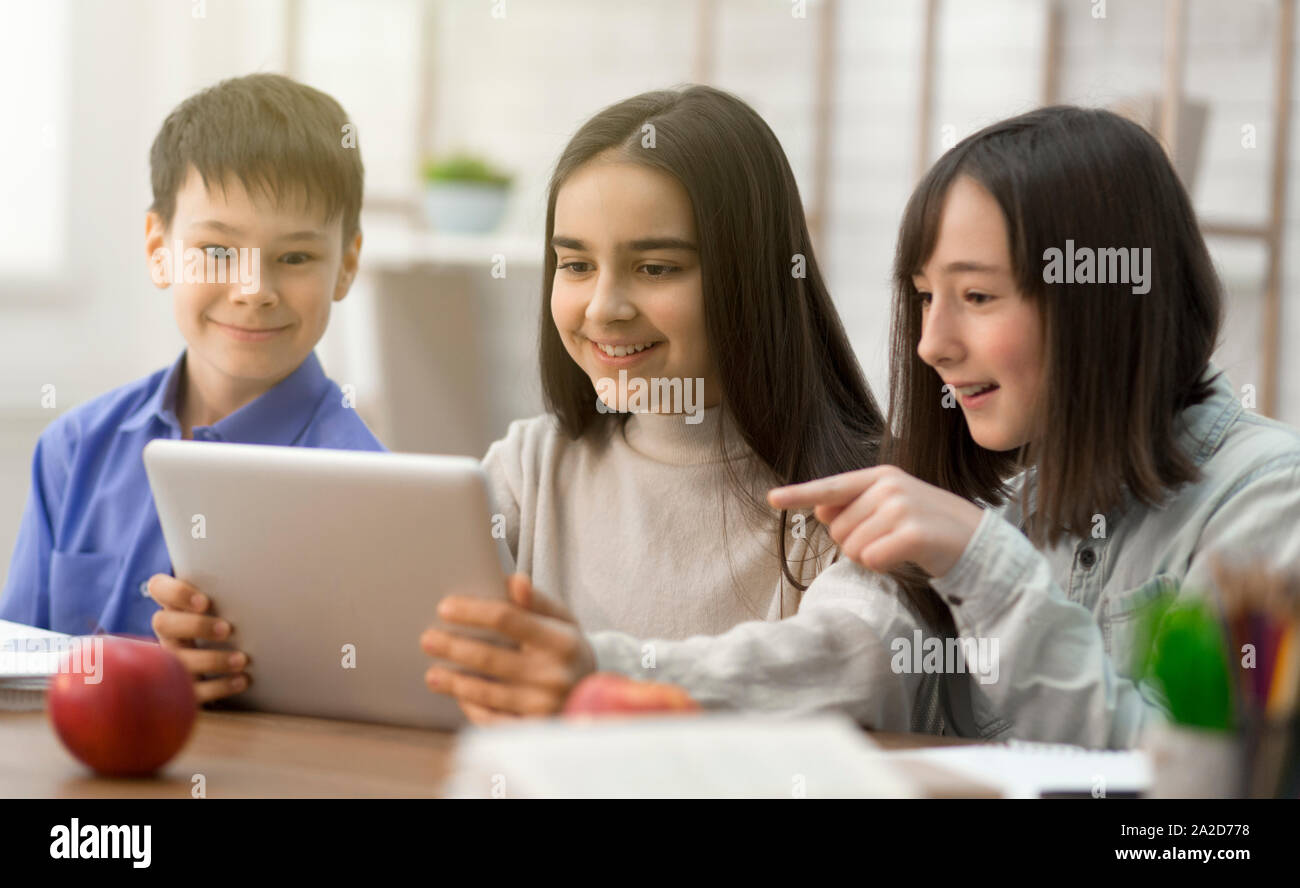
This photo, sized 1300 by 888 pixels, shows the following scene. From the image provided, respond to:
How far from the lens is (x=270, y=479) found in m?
1.13

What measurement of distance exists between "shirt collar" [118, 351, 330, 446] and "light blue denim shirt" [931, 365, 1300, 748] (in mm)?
873

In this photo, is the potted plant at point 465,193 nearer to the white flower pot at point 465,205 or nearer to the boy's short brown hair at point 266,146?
the white flower pot at point 465,205

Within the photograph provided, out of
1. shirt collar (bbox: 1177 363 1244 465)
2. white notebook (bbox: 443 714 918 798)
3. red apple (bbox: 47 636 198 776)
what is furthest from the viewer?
shirt collar (bbox: 1177 363 1244 465)

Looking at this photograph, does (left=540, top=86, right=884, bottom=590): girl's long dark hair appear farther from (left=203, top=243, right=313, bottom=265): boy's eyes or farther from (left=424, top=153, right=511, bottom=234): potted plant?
(left=424, top=153, right=511, bottom=234): potted plant

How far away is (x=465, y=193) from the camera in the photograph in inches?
141

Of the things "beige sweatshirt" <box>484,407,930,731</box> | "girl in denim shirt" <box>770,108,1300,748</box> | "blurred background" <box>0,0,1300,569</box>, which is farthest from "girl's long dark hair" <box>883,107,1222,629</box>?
"blurred background" <box>0,0,1300,569</box>

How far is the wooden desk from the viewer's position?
943mm

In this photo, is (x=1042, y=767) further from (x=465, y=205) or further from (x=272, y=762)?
(x=465, y=205)

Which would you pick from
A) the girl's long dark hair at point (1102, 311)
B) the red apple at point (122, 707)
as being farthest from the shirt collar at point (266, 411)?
the girl's long dark hair at point (1102, 311)

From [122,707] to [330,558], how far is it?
0.21 meters
